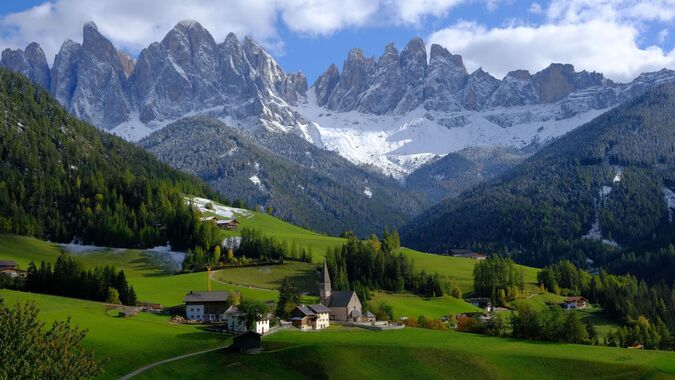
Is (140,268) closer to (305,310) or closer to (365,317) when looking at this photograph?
(365,317)

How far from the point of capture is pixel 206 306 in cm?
12294

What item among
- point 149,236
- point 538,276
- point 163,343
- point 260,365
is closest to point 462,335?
point 260,365

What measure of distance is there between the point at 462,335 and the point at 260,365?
35212 millimetres

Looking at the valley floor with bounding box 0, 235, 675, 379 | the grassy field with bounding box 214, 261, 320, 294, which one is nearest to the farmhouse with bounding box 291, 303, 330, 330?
the valley floor with bounding box 0, 235, 675, 379

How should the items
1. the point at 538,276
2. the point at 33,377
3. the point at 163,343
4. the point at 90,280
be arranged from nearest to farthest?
the point at 33,377, the point at 163,343, the point at 90,280, the point at 538,276

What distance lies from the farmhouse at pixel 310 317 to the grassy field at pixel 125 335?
14.6m

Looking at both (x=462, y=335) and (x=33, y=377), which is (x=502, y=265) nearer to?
(x=462, y=335)

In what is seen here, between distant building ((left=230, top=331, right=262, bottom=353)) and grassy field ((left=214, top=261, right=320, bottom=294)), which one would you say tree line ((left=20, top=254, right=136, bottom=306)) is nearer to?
grassy field ((left=214, top=261, right=320, bottom=294))

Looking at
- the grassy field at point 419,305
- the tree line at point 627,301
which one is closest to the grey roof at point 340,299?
the grassy field at point 419,305

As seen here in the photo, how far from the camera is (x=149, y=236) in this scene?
198 metres

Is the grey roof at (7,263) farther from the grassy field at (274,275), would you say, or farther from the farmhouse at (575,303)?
the farmhouse at (575,303)

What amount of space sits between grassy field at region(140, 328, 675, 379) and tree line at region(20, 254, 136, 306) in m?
42.4

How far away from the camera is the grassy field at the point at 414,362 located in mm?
82000

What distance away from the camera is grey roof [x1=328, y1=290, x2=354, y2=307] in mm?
127125
